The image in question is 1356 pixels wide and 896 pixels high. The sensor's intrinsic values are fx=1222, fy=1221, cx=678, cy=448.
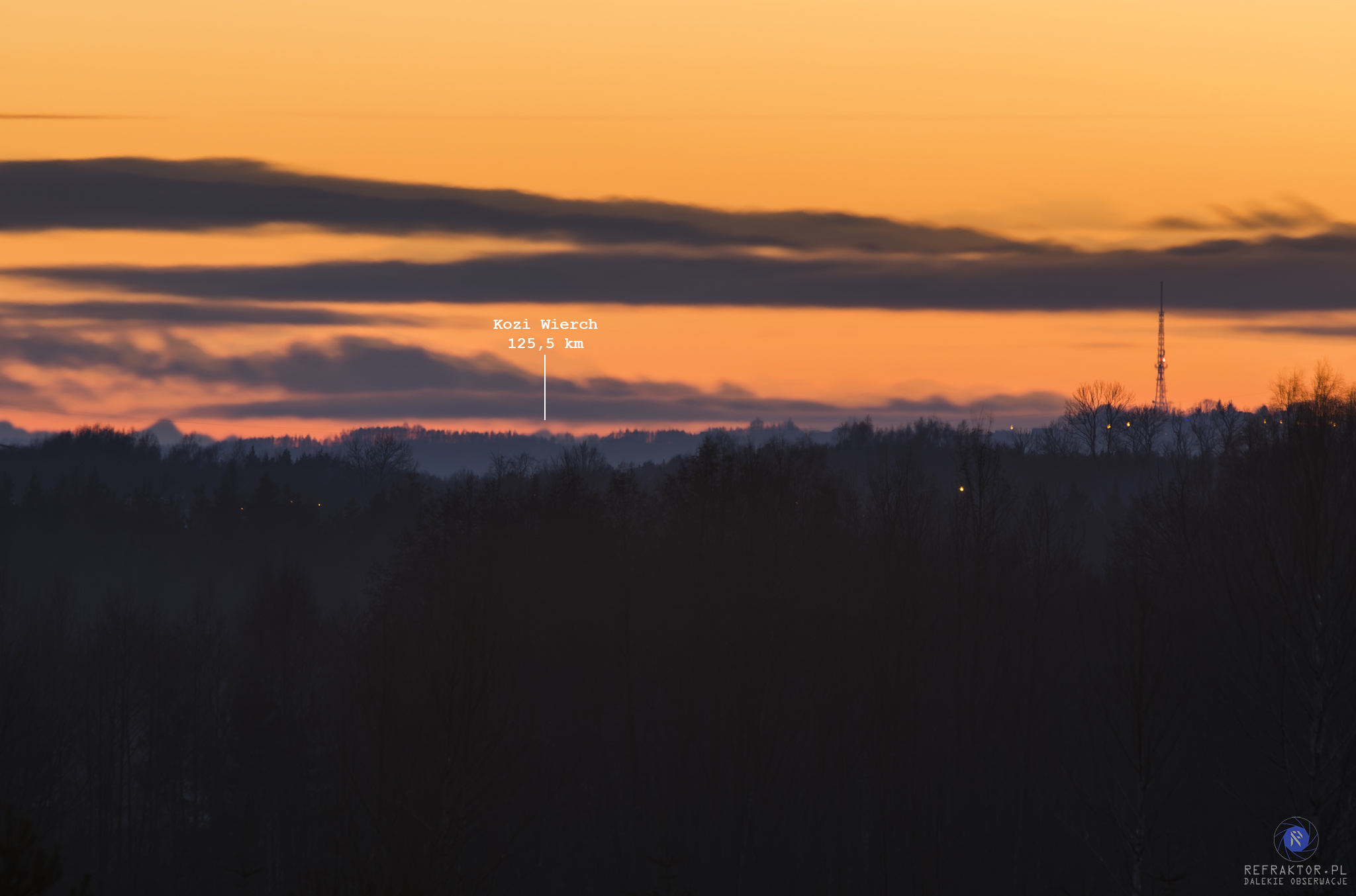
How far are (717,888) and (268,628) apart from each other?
4311 cm

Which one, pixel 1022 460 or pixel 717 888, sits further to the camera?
pixel 1022 460

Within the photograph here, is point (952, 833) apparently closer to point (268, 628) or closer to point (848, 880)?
point (848, 880)

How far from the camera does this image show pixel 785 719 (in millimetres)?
46688

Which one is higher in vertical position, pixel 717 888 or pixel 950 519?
pixel 950 519

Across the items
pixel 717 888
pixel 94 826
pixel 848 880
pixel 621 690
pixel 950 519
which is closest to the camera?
pixel 717 888

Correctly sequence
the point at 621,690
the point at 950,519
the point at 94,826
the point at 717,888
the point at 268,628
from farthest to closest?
the point at 268,628 < the point at 94,826 < the point at 950,519 < the point at 621,690 < the point at 717,888

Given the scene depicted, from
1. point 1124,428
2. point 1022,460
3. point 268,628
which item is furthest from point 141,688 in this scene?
point 1124,428
